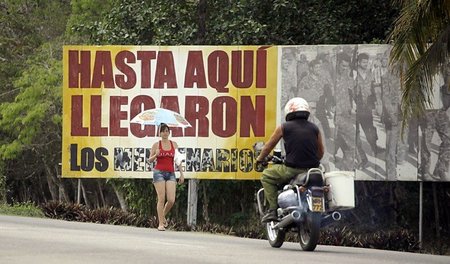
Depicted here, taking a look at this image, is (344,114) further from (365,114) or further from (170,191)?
(170,191)

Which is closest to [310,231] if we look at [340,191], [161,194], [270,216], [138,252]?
[340,191]

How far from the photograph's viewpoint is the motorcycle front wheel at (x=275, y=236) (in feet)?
52.3

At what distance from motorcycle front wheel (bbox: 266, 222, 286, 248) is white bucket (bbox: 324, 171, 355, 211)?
1.00 meters

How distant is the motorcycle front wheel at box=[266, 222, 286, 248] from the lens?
52.3 feet

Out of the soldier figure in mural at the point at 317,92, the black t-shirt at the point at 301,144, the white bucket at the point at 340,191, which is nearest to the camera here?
the white bucket at the point at 340,191

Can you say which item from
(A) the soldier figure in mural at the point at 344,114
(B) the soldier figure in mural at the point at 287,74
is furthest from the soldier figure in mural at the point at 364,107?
(B) the soldier figure in mural at the point at 287,74

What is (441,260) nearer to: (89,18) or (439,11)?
(439,11)

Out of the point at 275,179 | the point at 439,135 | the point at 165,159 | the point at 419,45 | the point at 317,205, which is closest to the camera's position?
the point at 317,205

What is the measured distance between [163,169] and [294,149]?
5835mm

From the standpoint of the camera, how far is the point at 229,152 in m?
23.8

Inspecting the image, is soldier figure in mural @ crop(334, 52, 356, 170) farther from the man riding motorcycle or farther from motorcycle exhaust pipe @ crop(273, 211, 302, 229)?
motorcycle exhaust pipe @ crop(273, 211, 302, 229)

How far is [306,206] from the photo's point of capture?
1519cm

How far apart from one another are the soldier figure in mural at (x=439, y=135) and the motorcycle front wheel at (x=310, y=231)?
8223mm

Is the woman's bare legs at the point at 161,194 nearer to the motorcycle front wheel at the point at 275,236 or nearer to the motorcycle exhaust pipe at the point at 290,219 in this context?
the motorcycle front wheel at the point at 275,236
